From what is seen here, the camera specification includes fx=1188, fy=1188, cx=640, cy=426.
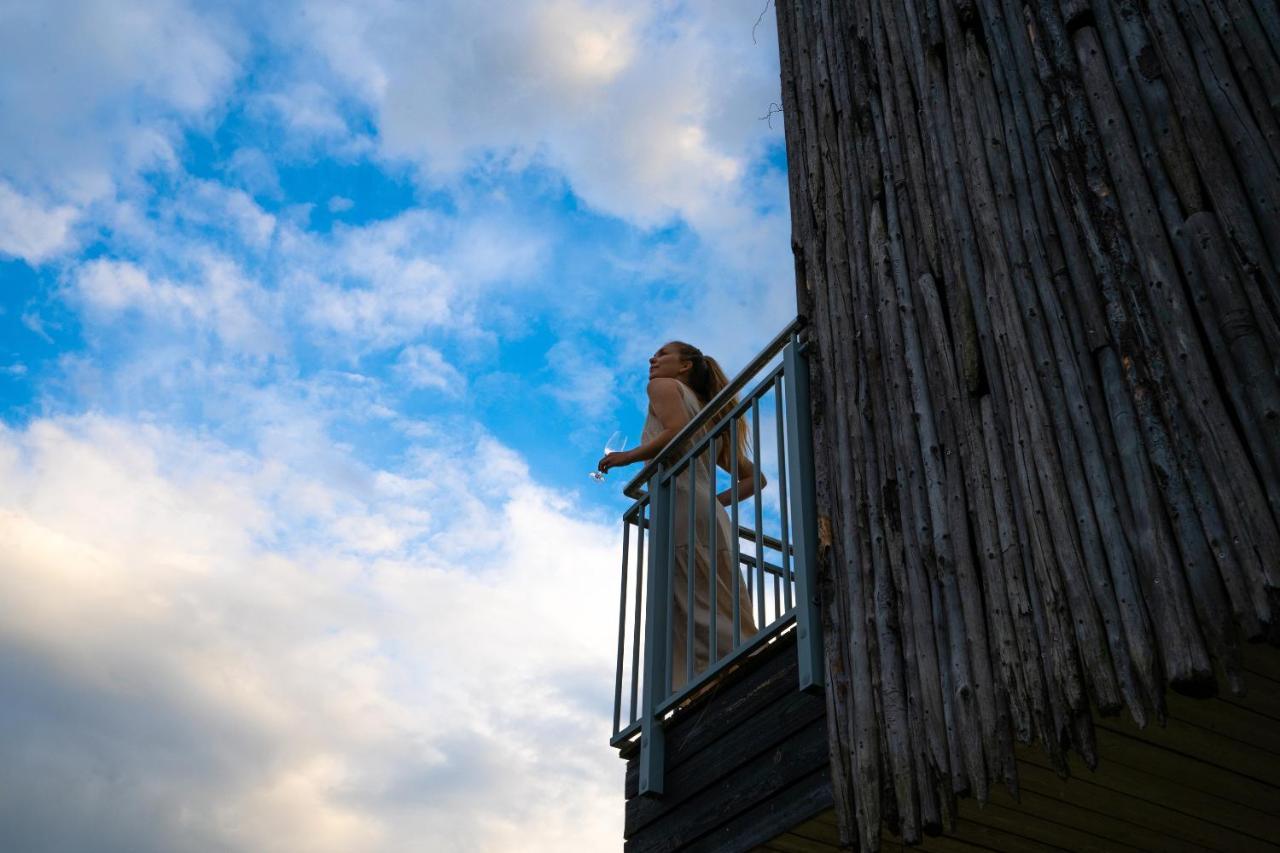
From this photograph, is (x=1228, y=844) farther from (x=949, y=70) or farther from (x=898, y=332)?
(x=949, y=70)

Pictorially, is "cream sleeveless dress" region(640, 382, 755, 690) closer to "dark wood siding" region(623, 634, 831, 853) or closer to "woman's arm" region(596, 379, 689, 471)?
"woman's arm" region(596, 379, 689, 471)

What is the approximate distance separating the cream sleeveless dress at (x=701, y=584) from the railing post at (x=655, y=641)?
0.17ft

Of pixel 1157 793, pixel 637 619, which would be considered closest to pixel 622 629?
pixel 637 619

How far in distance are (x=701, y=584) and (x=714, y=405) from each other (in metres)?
0.83

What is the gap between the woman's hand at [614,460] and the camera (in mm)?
5785

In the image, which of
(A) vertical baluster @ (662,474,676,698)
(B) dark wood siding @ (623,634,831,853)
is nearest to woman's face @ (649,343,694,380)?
(A) vertical baluster @ (662,474,676,698)

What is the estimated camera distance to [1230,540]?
2.45m

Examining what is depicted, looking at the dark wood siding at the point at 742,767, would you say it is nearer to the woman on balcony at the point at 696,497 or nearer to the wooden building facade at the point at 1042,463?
the wooden building facade at the point at 1042,463

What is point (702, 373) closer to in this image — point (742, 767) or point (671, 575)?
point (671, 575)

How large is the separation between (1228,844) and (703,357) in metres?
3.68

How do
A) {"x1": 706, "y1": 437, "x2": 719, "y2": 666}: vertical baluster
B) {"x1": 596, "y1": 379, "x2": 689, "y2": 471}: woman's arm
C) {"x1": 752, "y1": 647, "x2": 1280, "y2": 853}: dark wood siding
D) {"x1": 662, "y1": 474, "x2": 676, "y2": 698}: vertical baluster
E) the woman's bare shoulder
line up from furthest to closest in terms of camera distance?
the woman's bare shoulder
{"x1": 596, "y1": 379, "x2": 689, "y2": 471}: woman's arm
{"x1": 662, "y1": 474, "x2": 676, "y2": 698}: vertical baluster
{"x1": 706, "y1": 437, "x2": 719, "y2": 666}: vertical baluster
{"x1": 752, "y1": 647, "x2": 1280, "y2": 853}: dark wood siding

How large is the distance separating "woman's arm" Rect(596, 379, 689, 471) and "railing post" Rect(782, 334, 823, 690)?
1.02 m

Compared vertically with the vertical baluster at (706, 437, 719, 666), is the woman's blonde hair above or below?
above

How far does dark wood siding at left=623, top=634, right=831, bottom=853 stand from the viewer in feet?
12.8
